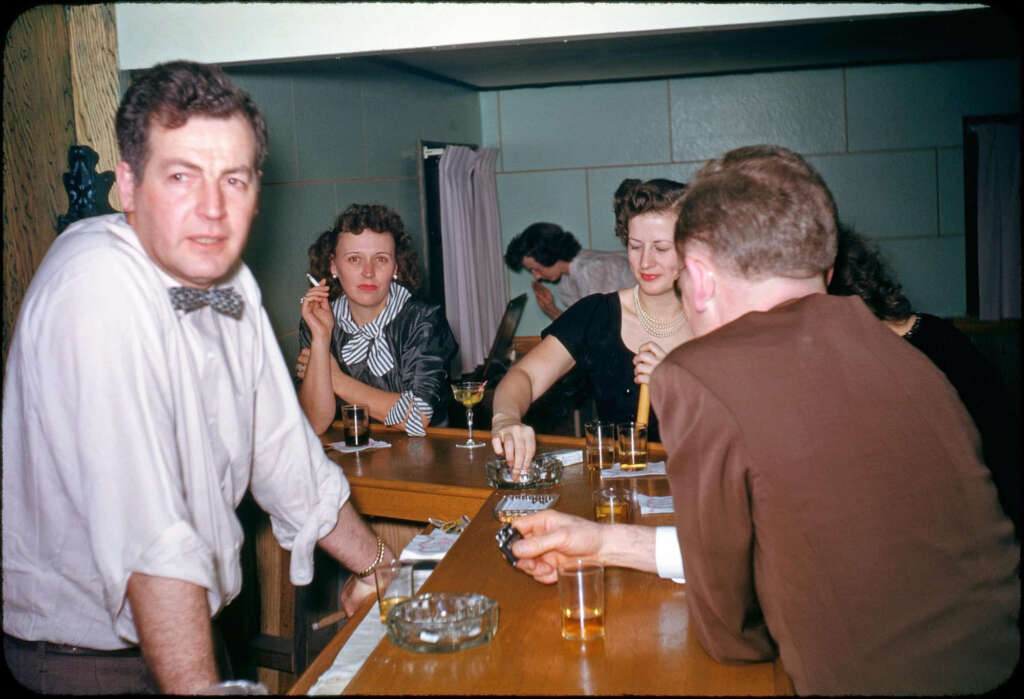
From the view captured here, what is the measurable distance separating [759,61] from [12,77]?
17.5ft

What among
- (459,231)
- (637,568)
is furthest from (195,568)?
(459,231)

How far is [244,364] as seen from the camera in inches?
70.0

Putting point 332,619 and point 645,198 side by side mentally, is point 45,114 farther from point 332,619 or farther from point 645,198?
point 645,198

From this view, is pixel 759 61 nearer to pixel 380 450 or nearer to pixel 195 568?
pixel 380 450

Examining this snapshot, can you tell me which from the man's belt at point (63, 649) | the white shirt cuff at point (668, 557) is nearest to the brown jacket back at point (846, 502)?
the white shirt cuff at point (668, 557)

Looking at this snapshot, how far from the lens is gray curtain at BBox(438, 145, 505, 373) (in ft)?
20.8

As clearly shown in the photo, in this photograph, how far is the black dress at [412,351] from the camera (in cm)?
371

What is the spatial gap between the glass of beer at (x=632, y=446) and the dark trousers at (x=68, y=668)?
4.73 feet

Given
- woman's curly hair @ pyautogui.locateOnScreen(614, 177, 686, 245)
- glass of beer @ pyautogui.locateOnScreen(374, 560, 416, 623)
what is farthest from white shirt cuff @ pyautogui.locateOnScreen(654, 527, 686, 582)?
woman's curly hair @ pyautogui.locateOnScreen(614, 177, 686, 245)

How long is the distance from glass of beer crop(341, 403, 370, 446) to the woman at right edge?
48 cm

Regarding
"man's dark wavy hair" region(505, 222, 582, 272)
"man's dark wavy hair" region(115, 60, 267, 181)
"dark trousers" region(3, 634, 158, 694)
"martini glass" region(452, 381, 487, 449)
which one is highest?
"man's dark wavy hair" region(115, 60, 267, 181)

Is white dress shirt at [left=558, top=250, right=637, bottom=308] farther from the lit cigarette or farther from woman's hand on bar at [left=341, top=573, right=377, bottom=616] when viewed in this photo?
woman's hand on bar at [left=341, top=573, right=377, bottom=616]

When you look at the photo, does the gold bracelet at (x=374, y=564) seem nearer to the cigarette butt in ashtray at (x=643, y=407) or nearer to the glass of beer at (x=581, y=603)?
the glass of beer at (x=581, y=603)

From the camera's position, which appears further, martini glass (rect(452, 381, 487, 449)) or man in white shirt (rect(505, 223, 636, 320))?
man in white shirt (rect(505, 223, 636, 320))
